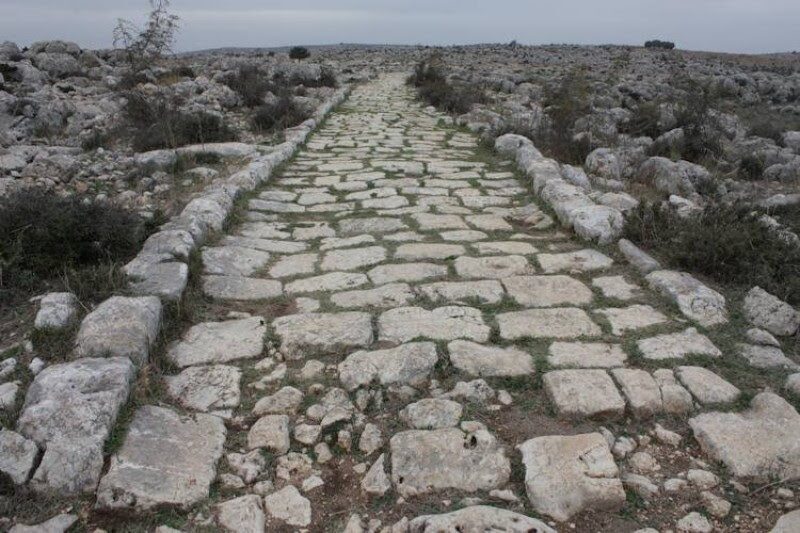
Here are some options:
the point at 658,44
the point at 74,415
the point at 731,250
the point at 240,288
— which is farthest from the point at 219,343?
the point at 658,44

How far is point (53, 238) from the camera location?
12.3 feet

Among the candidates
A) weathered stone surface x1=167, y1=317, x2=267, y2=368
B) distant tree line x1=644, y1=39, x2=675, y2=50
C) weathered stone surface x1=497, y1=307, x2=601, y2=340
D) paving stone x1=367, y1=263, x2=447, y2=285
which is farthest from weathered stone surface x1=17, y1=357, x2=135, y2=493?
distant tree line x1=644, y1=39, x2=675, y2=50

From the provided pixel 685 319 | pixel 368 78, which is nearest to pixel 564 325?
pixel 685 319

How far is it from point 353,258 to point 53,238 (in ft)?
6.32

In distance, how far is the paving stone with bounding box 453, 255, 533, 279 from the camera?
160 inches

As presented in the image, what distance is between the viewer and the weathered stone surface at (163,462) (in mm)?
2105

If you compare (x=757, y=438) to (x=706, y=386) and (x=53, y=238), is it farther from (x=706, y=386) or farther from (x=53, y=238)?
(x=53, y=238)

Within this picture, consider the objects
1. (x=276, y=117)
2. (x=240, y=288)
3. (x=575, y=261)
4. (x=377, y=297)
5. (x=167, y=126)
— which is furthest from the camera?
(x=276, y=117)

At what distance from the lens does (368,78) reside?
2105 centimetres

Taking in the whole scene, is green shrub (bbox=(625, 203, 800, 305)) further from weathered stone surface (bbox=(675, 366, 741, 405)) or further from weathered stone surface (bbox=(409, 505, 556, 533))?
weathered stone surface (bbox=(409, 505, 556, 533))

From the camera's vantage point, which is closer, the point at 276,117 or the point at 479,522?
the point at 479,522

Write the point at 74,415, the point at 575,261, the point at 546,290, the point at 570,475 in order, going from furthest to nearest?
1. the point at 575,261
2. the point at 546,290
3. the point at 74,415
4. the point at 570,475

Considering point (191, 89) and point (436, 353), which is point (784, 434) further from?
point (191, 89)

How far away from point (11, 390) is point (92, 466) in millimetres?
671
